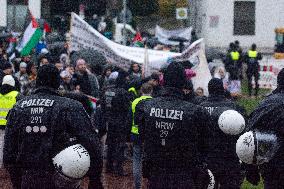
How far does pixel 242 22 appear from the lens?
168 ft

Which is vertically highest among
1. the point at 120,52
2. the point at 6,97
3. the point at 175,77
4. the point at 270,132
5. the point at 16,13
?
the point at 16,13

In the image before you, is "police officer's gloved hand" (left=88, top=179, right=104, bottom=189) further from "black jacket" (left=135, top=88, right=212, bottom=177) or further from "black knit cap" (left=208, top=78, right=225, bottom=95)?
"black knit cap" (left=208, top=78, right=225, bottom=95)

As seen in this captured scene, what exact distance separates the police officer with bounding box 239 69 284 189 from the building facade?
4171 cm

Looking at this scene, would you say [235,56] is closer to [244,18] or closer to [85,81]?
[244,18]

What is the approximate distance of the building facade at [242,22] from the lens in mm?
50500

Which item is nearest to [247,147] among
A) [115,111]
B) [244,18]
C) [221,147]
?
[221,147]

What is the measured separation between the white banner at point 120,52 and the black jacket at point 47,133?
11019mm

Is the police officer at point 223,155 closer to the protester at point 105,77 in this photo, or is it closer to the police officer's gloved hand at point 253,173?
the police officer's gloved hand at point 253,173

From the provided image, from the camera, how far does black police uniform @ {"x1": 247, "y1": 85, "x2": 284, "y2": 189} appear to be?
8367mm

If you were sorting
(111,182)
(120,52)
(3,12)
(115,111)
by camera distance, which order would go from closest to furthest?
(111,182) → (115,111) → (120,52) → (3,12)

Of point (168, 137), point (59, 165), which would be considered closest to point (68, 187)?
point (59, 165)

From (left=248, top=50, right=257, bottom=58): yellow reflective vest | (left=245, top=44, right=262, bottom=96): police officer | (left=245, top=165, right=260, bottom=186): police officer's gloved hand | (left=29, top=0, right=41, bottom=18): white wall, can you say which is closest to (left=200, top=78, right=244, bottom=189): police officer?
(left=245, top=165, right=260, bottom=186): police officer's gloved hand

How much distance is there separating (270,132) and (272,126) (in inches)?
2.3

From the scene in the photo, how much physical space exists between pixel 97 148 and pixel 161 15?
5094cm
